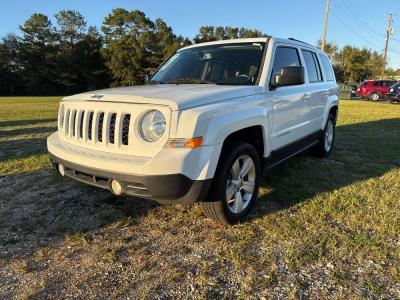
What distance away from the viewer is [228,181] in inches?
146

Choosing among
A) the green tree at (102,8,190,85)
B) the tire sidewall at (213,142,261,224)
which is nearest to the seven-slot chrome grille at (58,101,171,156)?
the tire sidewall at (213,142,261,224)

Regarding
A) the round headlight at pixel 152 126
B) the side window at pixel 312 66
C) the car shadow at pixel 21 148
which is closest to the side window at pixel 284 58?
the side window at pixel 312 66

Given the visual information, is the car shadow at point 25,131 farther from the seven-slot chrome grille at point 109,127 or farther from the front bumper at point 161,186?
the front bumper at point 161,186

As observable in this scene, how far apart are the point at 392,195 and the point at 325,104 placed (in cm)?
210

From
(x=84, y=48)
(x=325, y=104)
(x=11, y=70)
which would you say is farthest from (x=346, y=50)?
(x=325, y=104)

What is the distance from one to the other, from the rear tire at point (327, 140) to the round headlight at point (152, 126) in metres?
4.10

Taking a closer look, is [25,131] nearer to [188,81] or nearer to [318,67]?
[188,81]

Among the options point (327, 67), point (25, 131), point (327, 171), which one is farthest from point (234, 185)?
point (25, 131)

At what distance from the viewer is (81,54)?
64125 mm

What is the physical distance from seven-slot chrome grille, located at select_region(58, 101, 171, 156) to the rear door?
5.72 ft

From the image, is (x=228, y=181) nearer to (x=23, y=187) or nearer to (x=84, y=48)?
(x=23, y=187)

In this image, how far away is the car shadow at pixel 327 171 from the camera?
4.58 meters

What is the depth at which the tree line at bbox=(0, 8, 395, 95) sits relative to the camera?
59.6 m

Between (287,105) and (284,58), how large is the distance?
63cm
